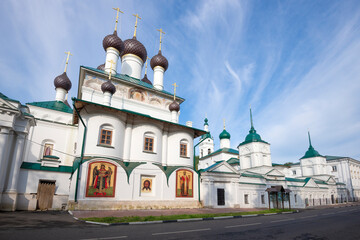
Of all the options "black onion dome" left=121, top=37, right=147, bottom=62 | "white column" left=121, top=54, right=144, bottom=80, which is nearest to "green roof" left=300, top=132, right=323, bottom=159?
"white column" left=121, top=54, right=144, bottom=80

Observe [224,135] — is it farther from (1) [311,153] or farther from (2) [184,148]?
(2) [184,148]

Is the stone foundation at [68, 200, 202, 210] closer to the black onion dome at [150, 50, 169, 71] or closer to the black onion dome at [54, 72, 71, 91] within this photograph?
the black onion dome at [150, 50, 169, 71]

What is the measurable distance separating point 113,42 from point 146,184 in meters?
14.3

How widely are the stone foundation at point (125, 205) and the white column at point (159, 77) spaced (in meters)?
12.1

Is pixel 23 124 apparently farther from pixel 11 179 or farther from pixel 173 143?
pixel 173 143

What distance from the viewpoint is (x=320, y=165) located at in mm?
40312

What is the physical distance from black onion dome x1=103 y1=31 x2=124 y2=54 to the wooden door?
44.8 feet

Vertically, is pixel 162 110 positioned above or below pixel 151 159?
above

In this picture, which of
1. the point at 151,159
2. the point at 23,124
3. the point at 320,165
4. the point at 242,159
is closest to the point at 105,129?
the point at 151,159

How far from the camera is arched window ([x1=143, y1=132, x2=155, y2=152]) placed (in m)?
16.2

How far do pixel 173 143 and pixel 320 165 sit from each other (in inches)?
1395

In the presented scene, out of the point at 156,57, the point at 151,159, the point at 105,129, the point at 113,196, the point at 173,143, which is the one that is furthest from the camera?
the point at 156,57

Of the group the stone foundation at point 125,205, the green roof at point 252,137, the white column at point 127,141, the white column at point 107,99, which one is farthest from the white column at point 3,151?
the green roof at point 252,137

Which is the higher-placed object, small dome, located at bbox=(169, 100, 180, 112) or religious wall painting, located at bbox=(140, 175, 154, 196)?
small dome, located at bbox=(169, 100, 180, 112)
